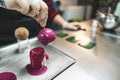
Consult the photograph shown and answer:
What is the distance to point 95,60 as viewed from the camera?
0.70m

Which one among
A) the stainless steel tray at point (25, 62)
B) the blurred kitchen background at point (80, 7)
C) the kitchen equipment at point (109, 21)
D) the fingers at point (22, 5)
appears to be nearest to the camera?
the fingers at point (22, 5)

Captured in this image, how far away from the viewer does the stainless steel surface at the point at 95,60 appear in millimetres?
584

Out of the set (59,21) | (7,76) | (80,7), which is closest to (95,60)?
(7,76)

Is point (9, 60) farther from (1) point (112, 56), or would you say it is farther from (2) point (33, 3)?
(1) point (112, 56)

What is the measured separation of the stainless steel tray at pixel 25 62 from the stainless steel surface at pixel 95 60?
0.03m

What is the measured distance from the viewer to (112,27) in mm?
1070

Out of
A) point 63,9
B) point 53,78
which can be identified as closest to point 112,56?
point 53,78

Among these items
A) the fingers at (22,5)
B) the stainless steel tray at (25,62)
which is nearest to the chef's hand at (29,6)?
the fingers at (22,5)

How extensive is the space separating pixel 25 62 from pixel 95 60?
341 millimetres

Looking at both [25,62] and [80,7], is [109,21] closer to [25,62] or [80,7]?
[25,62]

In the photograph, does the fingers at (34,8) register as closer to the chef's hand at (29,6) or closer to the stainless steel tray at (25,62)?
the chef's hand at (29,6)

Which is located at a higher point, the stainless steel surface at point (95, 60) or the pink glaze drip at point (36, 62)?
the pink glaze drip at point (36, 62)

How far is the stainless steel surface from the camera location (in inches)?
23.0

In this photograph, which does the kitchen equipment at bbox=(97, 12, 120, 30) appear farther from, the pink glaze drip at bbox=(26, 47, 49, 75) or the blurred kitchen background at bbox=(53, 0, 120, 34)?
the blurred kitchen background at bbox=(53, 0, 120, 34)
